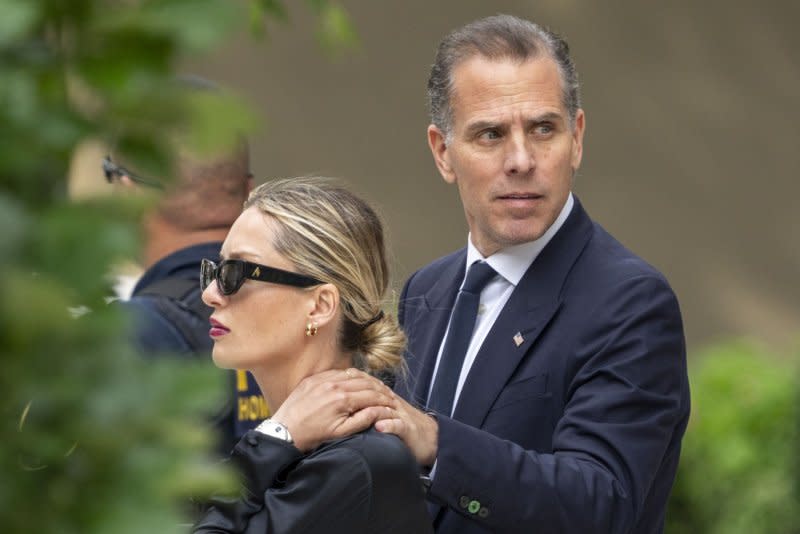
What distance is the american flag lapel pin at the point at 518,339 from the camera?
260 cm

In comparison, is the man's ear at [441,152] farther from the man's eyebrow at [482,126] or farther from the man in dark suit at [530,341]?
the man's eyebrow at [482,126]

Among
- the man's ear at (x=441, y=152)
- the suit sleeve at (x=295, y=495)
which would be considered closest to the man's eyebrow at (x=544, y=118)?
the man's ear at (x=441, y=152)

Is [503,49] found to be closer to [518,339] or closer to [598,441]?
[518,339]

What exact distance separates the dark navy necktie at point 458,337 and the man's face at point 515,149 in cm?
7

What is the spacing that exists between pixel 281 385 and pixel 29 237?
176cm

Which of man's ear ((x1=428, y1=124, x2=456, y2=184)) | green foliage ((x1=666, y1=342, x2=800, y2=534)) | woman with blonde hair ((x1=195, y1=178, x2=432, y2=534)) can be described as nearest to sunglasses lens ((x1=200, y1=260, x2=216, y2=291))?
woman with blonde hair ((x1=195, y1=178, x2=432, y2=534))

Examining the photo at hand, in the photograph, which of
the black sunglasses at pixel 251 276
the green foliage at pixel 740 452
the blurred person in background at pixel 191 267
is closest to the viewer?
the black sunglasses at pixel 251 276

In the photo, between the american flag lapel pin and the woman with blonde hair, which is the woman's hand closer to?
the woman with blonde hair

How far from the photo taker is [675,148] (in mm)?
7758

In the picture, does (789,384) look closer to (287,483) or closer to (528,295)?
(528,295)

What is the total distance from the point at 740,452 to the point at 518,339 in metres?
4.04

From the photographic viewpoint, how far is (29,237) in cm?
85

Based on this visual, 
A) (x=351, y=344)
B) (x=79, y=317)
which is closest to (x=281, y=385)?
(x=351, y=344)

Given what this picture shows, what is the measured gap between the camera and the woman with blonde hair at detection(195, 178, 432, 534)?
2301 millimetres
